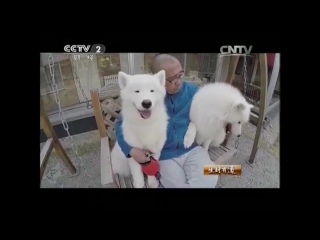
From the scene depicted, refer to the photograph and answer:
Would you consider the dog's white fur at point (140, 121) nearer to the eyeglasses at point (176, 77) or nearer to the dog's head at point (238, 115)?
the eyeglasses at point (176, 77)

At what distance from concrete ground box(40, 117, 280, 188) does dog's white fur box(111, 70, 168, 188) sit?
0.29ft

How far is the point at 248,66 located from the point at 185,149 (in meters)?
0.37

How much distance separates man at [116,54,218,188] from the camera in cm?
101

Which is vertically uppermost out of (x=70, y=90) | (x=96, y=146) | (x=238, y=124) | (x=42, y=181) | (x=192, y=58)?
(x=192, y=58)

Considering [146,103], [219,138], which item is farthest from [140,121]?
[219,138]

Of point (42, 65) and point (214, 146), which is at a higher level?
point (42, 65)

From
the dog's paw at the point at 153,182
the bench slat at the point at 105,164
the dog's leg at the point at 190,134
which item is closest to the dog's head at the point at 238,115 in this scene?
the dog's leg at the point at 190,134

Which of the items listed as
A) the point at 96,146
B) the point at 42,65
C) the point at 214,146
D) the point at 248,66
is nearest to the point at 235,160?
the point at 214,146

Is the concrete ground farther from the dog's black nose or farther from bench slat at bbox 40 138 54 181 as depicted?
the dog's black nose

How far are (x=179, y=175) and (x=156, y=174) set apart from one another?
84 millimetres

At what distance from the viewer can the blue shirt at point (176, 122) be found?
3.32ft

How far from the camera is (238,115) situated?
0.98 metres

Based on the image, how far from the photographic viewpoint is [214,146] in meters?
1.07

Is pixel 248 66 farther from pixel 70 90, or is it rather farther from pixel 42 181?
pixel 42 181
